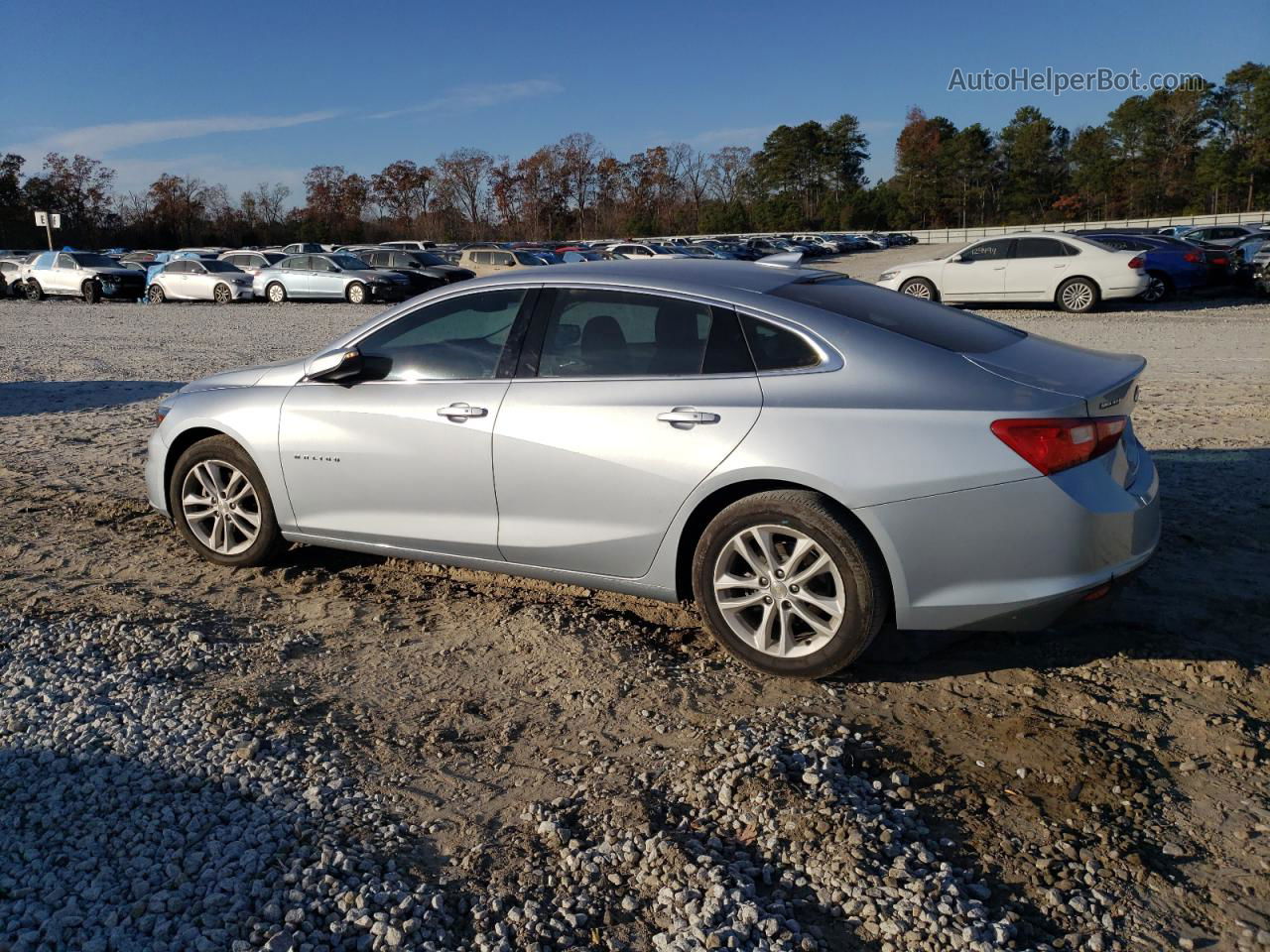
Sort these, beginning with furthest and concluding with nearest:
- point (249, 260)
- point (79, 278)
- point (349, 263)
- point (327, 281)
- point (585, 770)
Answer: point (249, 260)
point (79, 278)
point (349, 263)
point (327, 281)
point (585, 770)

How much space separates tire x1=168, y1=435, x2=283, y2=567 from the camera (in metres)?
5.39

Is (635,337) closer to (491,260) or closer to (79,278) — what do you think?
(79,278)

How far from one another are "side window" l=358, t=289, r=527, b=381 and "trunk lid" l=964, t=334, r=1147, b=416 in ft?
6.76

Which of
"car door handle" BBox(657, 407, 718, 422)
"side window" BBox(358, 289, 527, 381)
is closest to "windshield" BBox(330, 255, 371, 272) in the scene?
"side window" BBox(358, 289, 527, 381)

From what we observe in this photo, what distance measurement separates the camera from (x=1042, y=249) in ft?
69.2

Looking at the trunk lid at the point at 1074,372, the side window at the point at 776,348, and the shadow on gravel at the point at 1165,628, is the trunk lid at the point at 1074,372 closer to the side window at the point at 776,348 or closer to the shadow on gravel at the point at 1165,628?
the side window at the point at 776,348

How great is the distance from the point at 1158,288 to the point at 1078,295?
10.9ft

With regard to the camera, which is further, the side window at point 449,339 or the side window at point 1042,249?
the side window at point 1042,249

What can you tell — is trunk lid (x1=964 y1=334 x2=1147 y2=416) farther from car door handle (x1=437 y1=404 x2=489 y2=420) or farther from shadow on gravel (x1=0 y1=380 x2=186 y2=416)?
shadow on gravel (x1=0 y1=380 x2=186 y2=416)

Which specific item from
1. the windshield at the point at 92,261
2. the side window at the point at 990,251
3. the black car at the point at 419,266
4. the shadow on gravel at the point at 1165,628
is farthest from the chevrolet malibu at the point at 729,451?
the windshield at the point at 92,261

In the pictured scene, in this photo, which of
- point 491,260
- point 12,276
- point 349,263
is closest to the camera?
point 349,263

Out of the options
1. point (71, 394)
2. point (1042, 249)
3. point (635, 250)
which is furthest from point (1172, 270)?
point (635, 250)

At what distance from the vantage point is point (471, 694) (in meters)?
4.05

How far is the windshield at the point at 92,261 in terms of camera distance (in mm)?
33281
